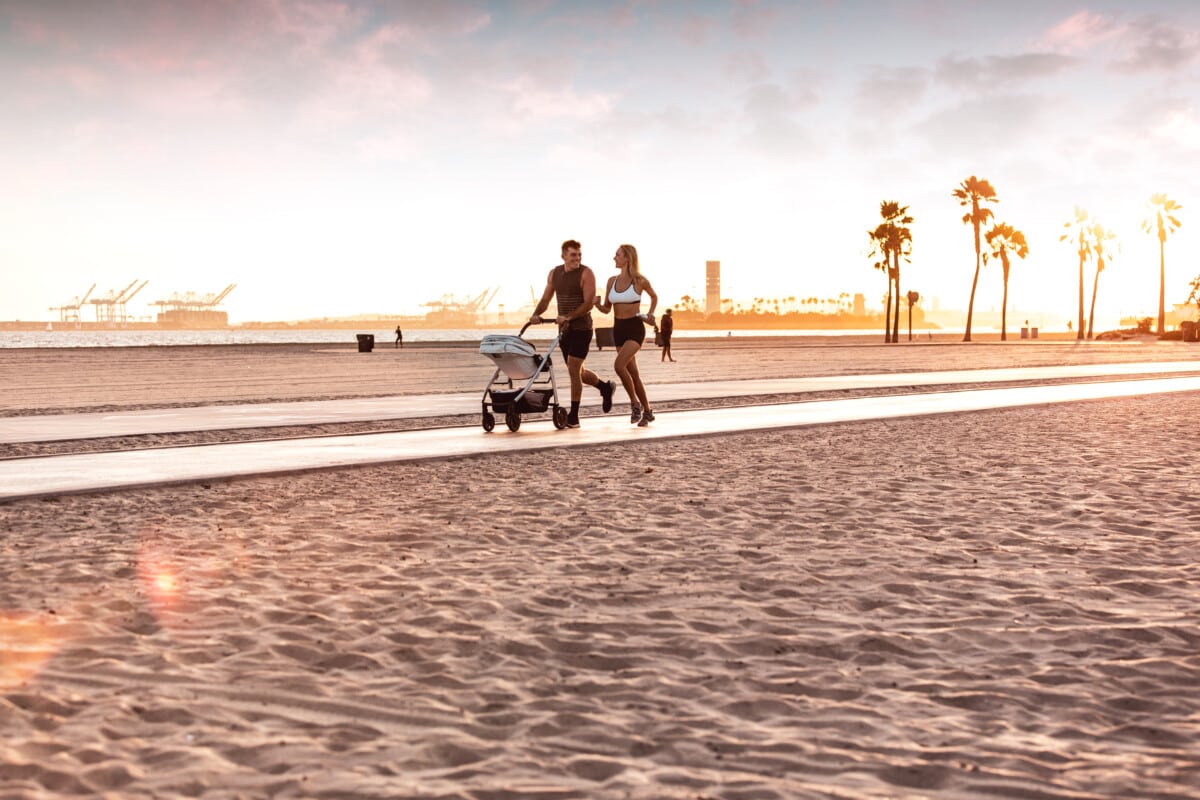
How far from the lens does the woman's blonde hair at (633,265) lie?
1240cm

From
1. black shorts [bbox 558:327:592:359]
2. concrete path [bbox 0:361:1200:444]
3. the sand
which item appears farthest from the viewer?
concrete path [bbox 0:361:1200:444]

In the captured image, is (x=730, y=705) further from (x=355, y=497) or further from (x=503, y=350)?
(x=503, y=350)

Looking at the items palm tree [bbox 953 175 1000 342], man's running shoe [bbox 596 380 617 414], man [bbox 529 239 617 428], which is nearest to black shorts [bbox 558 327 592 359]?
man [bbox 529 239 617 428]

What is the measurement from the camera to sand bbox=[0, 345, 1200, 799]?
11.0ft

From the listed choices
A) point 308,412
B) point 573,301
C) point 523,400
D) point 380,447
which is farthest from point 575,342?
point 308,412

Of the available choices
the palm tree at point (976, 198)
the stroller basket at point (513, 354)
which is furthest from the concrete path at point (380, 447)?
the palm tree at point (976, 198)

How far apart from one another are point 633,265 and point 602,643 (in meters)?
8.25

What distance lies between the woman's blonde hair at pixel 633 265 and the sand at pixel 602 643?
166 inches

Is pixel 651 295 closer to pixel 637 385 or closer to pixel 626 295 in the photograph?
pixel 626 295

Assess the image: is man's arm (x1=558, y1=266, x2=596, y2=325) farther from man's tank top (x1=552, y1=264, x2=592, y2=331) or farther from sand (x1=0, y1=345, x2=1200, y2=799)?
sand (x1=0, y1=345, x2=1200, y2=799)

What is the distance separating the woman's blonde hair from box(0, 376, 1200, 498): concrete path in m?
1.60

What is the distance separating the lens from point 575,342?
12.3 meters

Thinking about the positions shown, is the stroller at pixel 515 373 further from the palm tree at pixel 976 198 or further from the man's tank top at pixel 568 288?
the palm tree at pixel 976 198

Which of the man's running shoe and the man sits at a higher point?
the man
